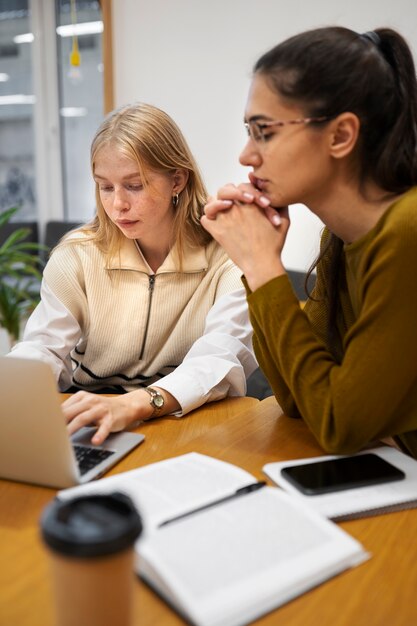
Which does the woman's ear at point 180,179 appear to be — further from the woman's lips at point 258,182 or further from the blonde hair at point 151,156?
the woman's lips at point 258,182

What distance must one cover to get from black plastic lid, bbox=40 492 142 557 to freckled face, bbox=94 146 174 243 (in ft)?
3.40

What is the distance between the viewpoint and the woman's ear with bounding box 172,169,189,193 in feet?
5.26

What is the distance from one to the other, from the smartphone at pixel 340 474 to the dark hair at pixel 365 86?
0.46 m

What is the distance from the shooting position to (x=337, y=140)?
39.4 inches

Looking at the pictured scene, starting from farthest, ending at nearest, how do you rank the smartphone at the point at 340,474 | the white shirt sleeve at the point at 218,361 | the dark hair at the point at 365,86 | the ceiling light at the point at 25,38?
1. the ceiling light at the point at 25,38
2. the white shirt sleeve at the point at 218,361
3. the dark hair at the point at 365,86
4. the smartphone at the point at 340,474

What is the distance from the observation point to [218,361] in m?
1.37

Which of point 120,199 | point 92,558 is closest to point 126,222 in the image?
point 120,199

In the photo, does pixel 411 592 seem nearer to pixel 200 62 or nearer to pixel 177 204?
pixel 177 204

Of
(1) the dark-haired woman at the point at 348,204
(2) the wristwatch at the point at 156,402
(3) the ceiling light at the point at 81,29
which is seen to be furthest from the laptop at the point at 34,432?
(3) the ceiling light at the point at 81,29

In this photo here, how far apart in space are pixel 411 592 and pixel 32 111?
424 centimetres

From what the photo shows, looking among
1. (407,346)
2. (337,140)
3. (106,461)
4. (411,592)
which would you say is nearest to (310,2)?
(337,140)

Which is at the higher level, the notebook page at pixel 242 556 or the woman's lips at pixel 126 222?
the woman's lips at pixel 126 222

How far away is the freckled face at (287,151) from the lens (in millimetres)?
998

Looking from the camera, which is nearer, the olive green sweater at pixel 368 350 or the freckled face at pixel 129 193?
the olive green sweater at pixel 368 350
